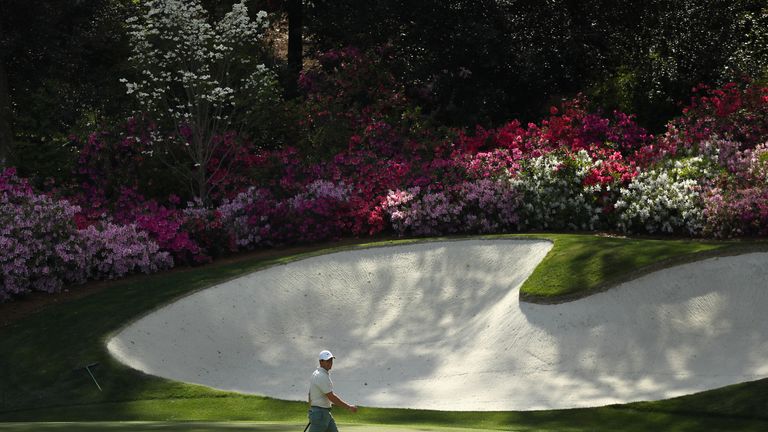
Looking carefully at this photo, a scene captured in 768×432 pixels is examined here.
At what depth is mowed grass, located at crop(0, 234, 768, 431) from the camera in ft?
29.8

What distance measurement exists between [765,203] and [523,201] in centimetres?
359

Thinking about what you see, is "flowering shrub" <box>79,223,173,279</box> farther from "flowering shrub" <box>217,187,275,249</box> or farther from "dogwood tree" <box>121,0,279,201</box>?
"dogwood tree" <box>121,0,279,201</box>

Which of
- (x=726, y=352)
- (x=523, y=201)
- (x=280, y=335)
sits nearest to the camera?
(x=726, y=352)

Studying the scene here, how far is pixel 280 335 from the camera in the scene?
12984 millimetres


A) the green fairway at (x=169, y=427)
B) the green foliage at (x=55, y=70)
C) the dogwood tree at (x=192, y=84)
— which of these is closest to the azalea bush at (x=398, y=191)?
the dogwood tree at (x=192, y=84)

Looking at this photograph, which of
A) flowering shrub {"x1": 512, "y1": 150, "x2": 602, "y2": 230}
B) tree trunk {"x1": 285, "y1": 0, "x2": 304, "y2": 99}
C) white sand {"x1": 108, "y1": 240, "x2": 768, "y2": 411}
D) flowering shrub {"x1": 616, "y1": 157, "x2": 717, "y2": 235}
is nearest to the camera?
white sand {"x1": 108, "y1": 240, "x2": 768, "y2": 411}

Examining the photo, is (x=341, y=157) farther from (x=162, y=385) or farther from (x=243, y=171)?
(x=162, y=385)

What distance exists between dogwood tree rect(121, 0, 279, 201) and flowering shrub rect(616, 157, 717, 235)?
6736mm

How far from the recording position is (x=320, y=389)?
731 cm

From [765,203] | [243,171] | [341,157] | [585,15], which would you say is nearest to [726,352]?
[765,203]

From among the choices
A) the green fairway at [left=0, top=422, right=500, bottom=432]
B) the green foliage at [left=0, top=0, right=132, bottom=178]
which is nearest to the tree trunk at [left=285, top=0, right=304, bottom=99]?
the green foliage at [left=0, top=0, right=132, bottom=178]

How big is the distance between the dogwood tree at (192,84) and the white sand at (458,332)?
4615 millimetres

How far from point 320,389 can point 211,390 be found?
11.5ft

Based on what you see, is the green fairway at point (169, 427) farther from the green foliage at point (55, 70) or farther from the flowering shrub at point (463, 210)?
the green foliage at point (55, 70)
